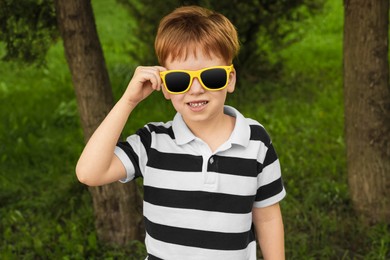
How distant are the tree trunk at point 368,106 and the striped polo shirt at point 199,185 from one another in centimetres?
206

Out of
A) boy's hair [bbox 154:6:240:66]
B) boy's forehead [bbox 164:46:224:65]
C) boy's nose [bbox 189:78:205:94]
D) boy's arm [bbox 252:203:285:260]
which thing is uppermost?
boy's hair [bbox 154:6:240:66]

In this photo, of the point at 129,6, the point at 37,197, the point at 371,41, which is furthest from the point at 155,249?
the point at 129,6

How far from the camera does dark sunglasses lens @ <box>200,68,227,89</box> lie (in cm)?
189

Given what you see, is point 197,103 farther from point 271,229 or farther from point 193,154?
point 271,229

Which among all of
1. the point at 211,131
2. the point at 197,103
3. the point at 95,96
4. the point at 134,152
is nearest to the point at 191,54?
the point at 197,103

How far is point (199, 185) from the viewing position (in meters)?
2.00

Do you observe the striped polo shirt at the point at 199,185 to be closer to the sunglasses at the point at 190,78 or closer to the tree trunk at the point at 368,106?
the sunglasses at the point at 190,78

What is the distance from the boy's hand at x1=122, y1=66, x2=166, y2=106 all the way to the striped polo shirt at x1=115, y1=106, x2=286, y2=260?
0.61 feet

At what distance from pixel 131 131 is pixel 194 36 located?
155 inches

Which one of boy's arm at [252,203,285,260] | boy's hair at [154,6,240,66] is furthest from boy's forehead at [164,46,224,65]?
boy's arm at [252,203,285,260]

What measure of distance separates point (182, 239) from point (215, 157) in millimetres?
306

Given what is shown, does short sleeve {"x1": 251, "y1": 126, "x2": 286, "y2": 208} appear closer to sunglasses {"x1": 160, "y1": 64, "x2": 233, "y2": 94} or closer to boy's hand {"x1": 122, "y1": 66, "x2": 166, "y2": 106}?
sunglasses {"x1": 160, "y1": 64, "x2": 233, "y2": 94}

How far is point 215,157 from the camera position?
6.63ft

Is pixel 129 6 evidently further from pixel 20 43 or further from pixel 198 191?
pixel 198 191
